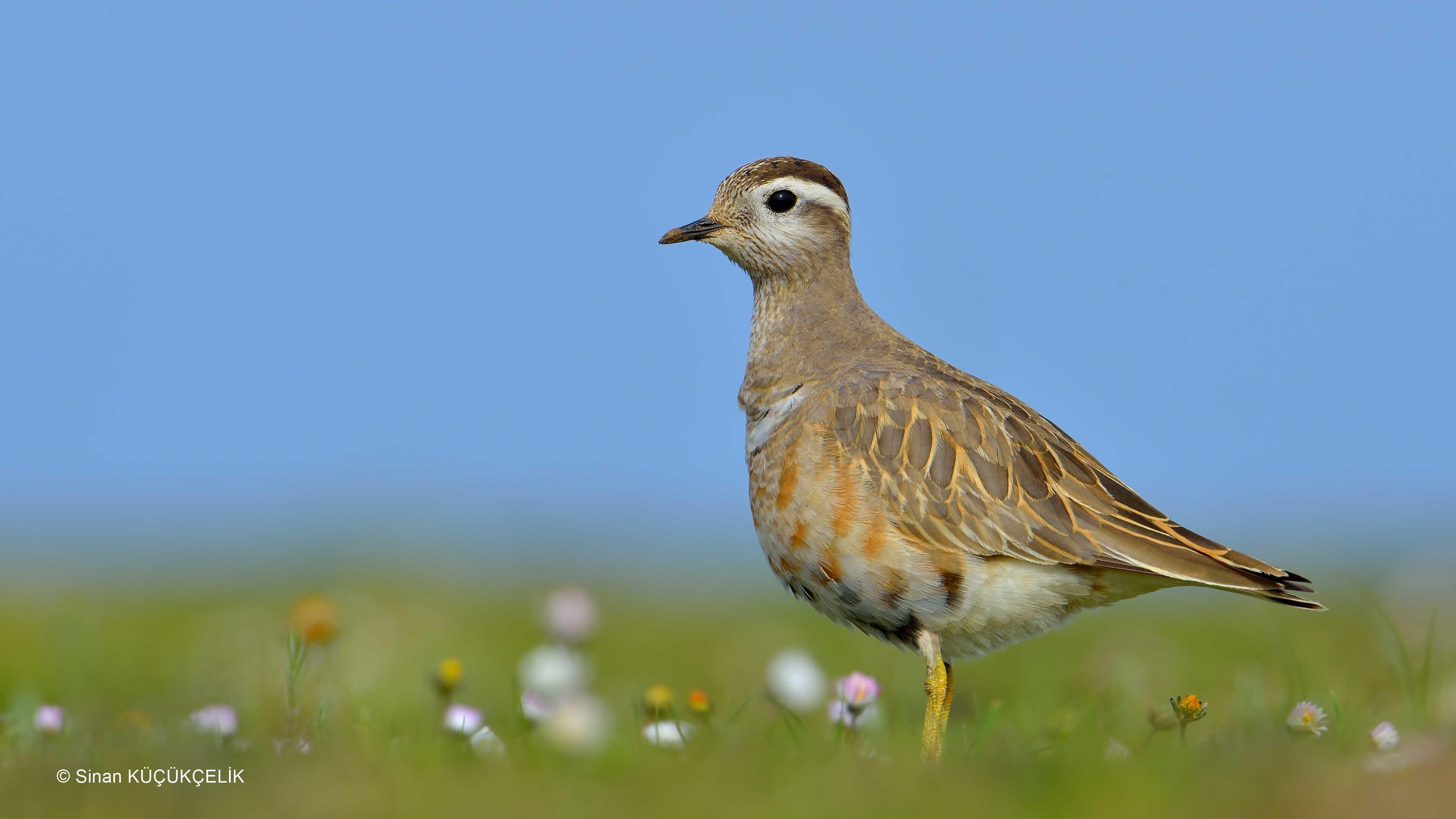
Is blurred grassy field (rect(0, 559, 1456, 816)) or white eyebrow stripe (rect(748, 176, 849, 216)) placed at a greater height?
white eyebrow stripe (rect(748, 176, 849, 216))

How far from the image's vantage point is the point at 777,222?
8.02 meters

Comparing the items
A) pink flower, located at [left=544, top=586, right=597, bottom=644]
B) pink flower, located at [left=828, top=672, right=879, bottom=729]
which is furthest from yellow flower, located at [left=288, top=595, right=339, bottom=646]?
pink flower, located at [left=828, top=672, right=879, bottom=729]

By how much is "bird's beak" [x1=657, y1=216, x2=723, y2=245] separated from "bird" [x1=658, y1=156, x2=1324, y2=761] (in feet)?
3.76

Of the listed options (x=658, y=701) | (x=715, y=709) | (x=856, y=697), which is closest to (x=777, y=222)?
(x=715, y=709)

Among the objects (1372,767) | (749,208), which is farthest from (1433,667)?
(749,208)

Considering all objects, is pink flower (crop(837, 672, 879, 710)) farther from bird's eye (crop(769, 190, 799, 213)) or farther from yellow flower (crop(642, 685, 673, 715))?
bird's eye (crop(769, 190, 799, 213))

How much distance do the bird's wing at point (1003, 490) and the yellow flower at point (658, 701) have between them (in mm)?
1424

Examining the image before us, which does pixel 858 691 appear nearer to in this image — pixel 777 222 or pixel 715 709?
pixel 715 709

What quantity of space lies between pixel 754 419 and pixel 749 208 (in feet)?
4.36

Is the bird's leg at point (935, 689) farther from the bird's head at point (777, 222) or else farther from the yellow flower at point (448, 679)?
the bird's head at point (777, 222)

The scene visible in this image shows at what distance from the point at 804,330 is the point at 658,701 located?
104 inches

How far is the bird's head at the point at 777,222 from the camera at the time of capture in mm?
8023

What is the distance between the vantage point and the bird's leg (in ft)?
20.4

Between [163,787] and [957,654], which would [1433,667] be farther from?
[163,787]
